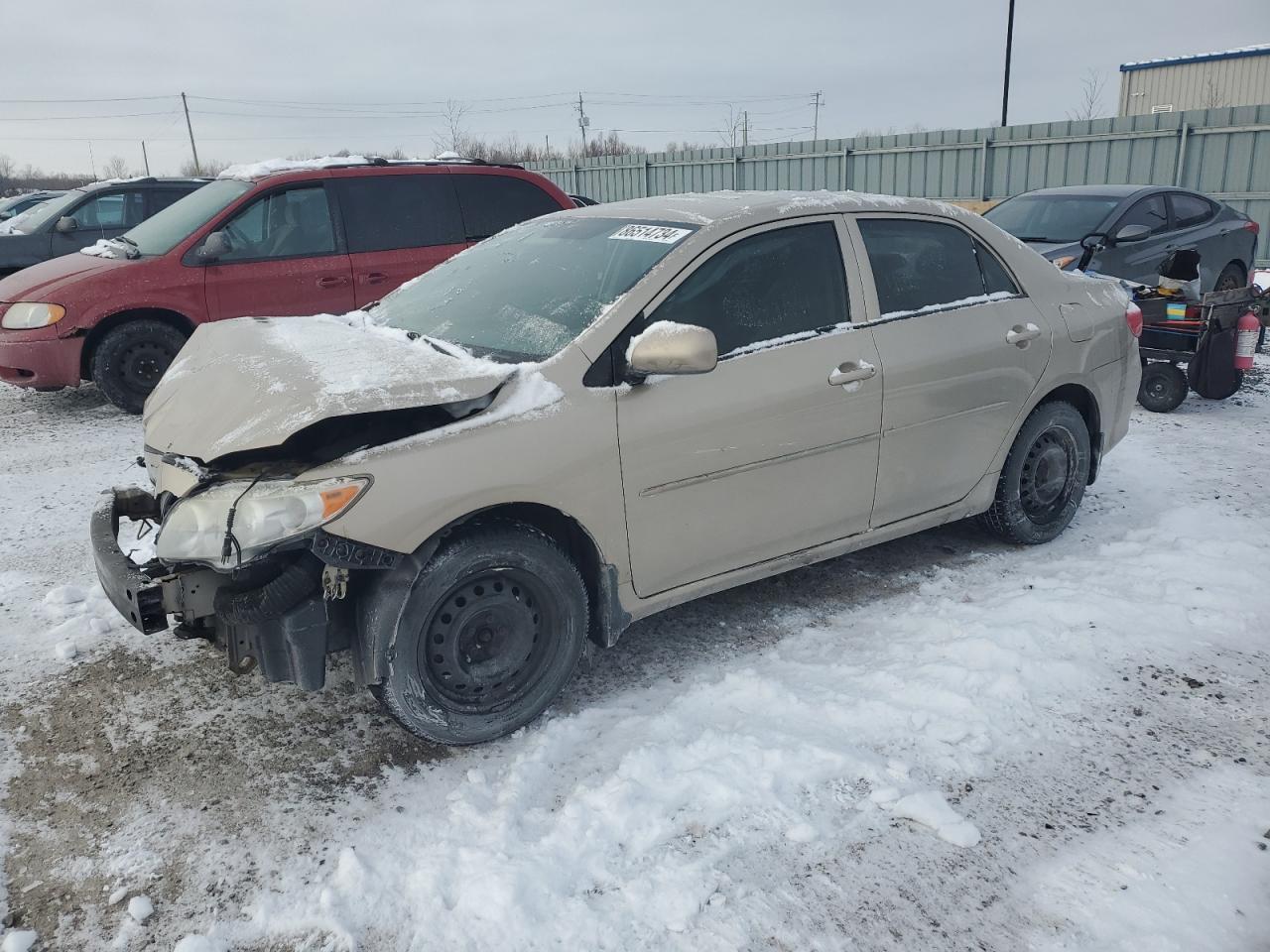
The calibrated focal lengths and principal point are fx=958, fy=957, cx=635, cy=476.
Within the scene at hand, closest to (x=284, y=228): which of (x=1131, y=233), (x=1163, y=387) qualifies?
(x=1163, y=387)

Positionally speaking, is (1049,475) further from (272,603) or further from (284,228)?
(284,228)

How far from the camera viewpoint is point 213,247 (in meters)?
7.45

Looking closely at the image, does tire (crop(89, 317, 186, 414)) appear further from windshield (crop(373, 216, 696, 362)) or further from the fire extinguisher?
the fire extinguisher

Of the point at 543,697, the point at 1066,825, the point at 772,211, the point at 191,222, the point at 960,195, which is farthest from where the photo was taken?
the point at 960,195

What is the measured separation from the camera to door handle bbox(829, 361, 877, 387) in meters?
3.79

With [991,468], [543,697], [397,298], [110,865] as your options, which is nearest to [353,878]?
[110,865]

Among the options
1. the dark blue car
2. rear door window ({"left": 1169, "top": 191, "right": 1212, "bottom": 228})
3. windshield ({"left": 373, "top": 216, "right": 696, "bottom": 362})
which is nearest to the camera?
windshield ({"left": 373, "top": 216, "right": 696, "bottom": 362})

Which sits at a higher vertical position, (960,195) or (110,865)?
(960,195)

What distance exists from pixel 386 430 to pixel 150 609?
0.89 meters

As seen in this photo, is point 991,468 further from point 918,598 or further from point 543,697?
point 543,697

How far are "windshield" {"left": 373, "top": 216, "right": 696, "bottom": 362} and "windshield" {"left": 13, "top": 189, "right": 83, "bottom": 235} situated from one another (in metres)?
8.71

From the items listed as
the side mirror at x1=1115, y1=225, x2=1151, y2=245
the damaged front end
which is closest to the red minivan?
the damaged front end

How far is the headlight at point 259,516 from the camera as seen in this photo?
276 cm

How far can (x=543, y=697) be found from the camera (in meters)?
3.30
